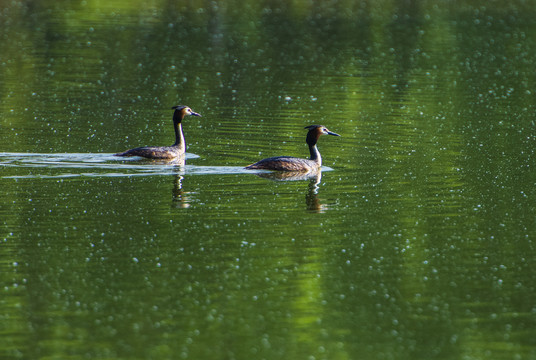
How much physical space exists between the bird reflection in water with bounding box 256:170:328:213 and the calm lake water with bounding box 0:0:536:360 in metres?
0.08

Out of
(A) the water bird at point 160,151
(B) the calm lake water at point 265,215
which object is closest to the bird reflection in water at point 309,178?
(B) the calm lake water at point 265,215

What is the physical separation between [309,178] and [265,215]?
361 centimetres

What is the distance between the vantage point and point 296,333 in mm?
11195

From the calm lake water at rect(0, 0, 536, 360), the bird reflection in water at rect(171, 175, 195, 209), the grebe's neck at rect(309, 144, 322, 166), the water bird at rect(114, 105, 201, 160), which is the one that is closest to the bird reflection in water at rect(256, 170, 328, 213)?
the calm lake water at rect(0, 0, 536, 360)

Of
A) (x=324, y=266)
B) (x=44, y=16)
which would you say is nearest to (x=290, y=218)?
(x=324, y=266)

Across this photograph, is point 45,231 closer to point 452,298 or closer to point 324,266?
point 324,266

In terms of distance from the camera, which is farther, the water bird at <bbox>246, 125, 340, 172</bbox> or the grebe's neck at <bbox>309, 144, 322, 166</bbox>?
the grebe's neck at <bbox>309, 144, 322, 166</bbox>

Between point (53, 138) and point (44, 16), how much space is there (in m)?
34.5

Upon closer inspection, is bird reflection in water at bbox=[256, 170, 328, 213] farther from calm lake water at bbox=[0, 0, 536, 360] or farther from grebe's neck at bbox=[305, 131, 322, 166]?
grebe's neck at bbox=[305, 131, 322, 166]

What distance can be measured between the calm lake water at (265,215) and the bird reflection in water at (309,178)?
81 millimetres

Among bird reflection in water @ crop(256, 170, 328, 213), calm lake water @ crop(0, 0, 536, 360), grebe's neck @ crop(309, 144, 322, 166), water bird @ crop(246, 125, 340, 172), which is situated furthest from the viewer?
grebe's neck @ crop(309, 144, 322, 166)

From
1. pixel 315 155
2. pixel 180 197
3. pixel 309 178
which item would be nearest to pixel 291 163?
pixel 309 178

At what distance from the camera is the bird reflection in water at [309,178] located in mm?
17281

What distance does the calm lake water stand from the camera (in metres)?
11.2
